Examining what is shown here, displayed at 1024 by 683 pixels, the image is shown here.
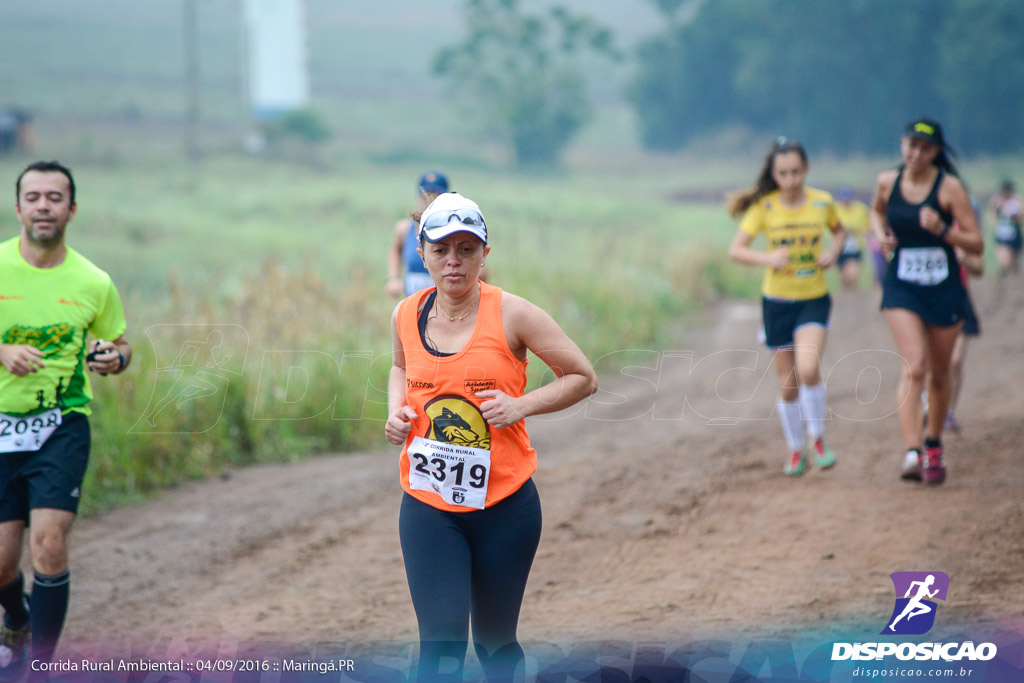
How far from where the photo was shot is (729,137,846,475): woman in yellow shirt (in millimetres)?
7141

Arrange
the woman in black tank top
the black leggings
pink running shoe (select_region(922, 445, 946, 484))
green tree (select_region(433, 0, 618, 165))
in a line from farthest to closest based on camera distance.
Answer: green tree (select_region(433, 0, 618, 165))
pink running shoe (select_region(922, 445, 946, 484))
the woman in black tank top
the black leggings

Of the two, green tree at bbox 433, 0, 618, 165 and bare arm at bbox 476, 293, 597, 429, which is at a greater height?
green tree at bbox 433, 0, 618, 165

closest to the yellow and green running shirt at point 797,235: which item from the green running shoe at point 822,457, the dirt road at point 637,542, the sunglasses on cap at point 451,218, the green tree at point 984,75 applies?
the green running shoe at point 822,457

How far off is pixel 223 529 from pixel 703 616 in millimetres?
4022

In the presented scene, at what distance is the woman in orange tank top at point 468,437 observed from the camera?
3.39 metres

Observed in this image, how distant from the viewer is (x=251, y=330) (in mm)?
11273

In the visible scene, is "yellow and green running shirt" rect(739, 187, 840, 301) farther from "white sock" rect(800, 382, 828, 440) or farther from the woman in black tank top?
"white sock" rect(800, 382, 828, 440)

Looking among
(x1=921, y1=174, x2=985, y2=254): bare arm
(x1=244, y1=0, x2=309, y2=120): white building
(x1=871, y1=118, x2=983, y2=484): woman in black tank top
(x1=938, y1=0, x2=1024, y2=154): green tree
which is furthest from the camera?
(x1=244, y1=0, x2=309, y2=120): white building

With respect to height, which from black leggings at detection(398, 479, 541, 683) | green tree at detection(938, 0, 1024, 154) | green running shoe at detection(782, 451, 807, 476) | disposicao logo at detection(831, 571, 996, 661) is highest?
green tree at detection(938, 0, 1024, 154)

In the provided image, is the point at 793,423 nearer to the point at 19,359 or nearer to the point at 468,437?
the point at 468,437

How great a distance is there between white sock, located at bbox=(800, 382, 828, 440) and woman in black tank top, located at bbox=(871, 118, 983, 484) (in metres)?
0.68

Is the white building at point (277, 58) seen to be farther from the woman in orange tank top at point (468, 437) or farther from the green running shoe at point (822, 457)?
the woman in orange tank top at point (468, 437)

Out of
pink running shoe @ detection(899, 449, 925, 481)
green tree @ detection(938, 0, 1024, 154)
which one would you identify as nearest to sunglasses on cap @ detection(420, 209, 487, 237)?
pink running shoe @ detection(899, 449, 925, 481)

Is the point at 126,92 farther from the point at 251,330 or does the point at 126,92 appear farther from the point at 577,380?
the point at 577,380
